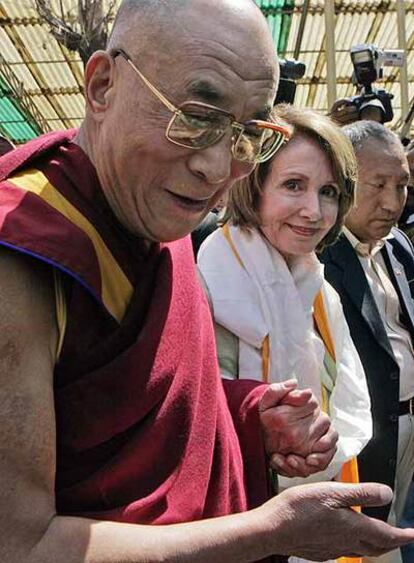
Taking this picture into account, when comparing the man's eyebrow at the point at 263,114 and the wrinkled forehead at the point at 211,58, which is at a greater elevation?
the wrinkled forehead at the point at 211,58

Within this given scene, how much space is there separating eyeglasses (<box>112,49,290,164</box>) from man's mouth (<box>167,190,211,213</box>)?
86 millimetres

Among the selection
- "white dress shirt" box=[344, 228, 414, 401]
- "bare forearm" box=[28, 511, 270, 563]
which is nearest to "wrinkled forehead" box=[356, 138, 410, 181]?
"white dress shirt" box=[344, 228, 414, 401]

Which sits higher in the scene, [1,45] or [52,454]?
[52,454]

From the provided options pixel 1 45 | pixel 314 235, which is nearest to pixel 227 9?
pixel 314 235

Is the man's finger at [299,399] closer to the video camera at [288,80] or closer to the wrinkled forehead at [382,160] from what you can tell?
the video camera at [288,80]

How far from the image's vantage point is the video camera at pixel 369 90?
386 centimetres

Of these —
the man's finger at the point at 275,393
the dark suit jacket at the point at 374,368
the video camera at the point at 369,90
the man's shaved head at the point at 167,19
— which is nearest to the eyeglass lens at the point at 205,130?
the man's shaved head at the point at 167,19

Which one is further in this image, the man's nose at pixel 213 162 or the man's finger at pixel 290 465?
the man's finger at pixel 290 465

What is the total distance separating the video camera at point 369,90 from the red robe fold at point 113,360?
9.23ft

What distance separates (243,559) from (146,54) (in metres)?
0.76

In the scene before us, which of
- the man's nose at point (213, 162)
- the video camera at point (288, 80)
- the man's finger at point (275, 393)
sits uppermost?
the man's nose at point (213, 162)

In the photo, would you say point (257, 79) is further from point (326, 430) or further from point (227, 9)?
point (326, 430)

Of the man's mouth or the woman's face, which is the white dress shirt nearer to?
the woman's face

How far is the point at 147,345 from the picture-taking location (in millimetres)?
1139
